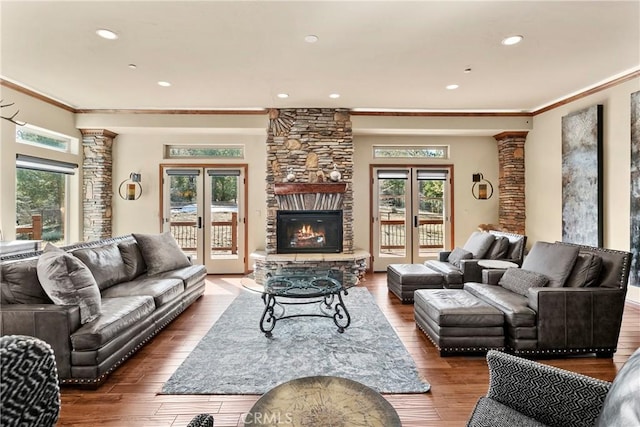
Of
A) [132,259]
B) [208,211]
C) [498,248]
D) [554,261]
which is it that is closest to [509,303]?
[554,261]

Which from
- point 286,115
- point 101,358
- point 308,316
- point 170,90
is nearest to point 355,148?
point 286,115

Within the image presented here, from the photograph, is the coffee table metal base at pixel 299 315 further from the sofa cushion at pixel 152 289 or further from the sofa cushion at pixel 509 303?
the sofa cushion at pixel 509 303

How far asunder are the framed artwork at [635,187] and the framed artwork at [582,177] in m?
0.46

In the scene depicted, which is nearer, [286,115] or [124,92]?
[124,92]

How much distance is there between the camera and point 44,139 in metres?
5.12

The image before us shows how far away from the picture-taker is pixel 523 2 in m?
2.61

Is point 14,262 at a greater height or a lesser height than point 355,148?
lesser

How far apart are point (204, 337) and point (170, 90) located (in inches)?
136

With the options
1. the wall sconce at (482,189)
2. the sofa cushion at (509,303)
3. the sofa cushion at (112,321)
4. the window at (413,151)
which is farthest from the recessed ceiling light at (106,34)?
the wall sconce at (482,189)

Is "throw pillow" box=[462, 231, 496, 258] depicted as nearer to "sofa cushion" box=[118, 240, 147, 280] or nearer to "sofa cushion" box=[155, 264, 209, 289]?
"sofa cushion" box=[155, 264, 209, 289]

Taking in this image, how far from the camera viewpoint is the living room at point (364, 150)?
437cm

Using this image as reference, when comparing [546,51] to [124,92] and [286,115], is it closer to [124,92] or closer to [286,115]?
[286,115]

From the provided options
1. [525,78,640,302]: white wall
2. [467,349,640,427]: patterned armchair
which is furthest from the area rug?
[525,78,640,302]: white wall

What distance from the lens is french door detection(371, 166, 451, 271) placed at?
646 cm
